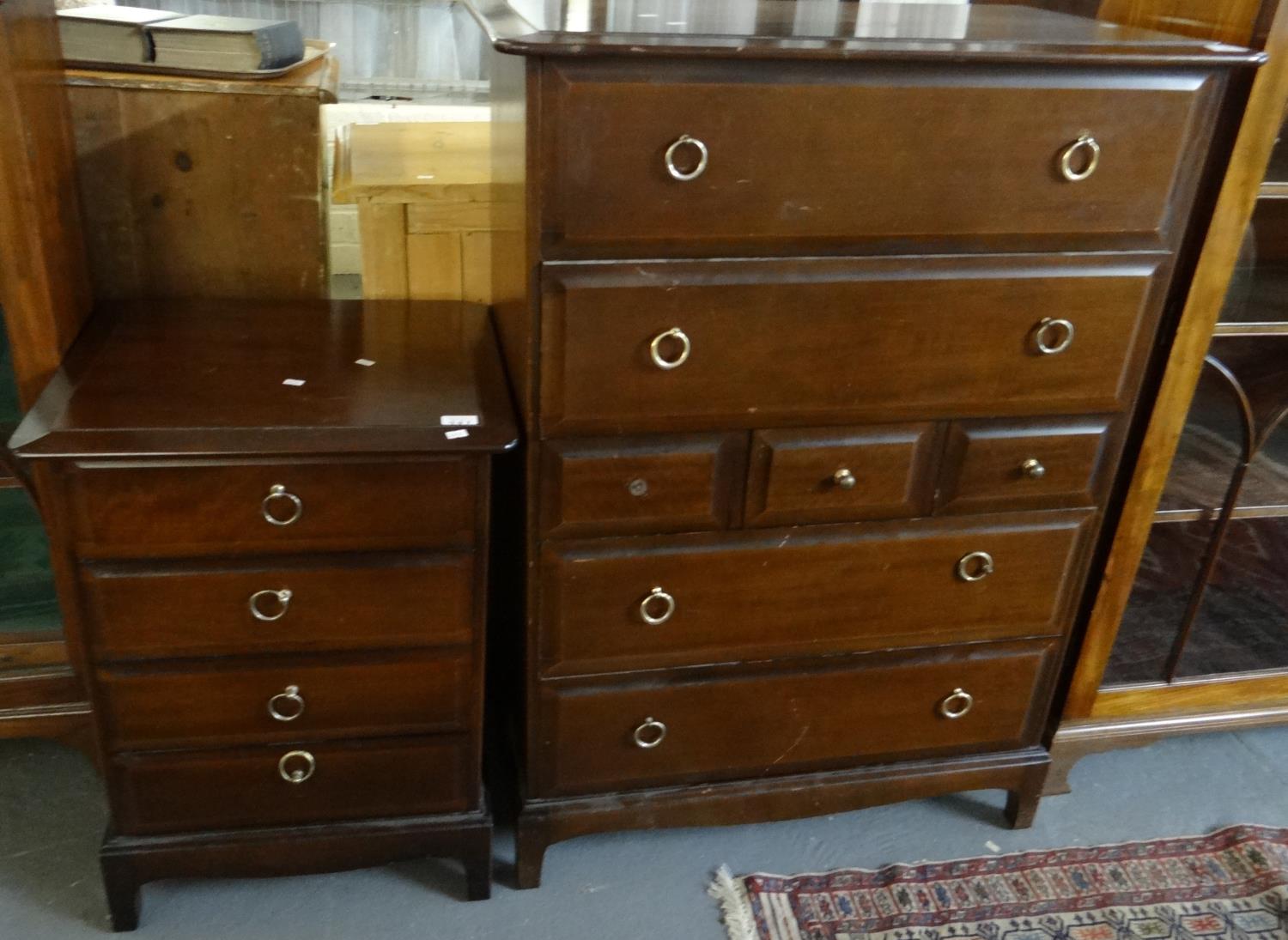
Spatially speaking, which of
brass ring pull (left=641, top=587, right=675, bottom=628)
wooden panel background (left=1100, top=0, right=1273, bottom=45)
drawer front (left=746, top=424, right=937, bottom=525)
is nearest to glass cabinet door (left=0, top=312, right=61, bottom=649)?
brass ring pull (left=641, top=587, right=675, bottom=628)

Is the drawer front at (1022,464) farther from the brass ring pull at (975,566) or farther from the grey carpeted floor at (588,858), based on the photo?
the grey carpeted floor at (588,858)

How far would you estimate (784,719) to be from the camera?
62.5 inches

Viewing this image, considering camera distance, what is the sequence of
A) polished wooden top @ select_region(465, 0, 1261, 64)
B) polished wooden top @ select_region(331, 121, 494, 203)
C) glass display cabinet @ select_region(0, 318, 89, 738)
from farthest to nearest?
polished wooden top @ select_region(331, 121, 494, 203) < glass display cabinet @ select_region(0, 318, 89, 738) < polished wooden top @ select_region(465, 0, 1261, 64)

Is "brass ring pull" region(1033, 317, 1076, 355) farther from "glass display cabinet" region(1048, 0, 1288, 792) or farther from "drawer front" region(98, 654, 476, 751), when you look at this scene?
"drawer front" region(98, 654, 476, 751)

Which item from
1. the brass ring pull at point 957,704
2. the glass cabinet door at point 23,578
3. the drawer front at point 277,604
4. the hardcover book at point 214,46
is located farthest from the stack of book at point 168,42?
the brass ring pull at point 957,704

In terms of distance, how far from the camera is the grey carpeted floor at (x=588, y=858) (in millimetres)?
1551

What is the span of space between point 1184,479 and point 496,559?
1.04 metres

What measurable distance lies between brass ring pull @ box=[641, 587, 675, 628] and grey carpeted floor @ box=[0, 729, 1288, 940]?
0.46m

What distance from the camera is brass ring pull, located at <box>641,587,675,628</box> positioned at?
1.43 metres

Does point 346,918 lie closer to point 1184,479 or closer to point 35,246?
point 35,246

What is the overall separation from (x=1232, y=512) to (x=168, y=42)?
169cm

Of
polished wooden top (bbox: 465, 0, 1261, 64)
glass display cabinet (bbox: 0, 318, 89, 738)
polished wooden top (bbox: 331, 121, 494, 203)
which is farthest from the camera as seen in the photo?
polished wooden top (bbox: 331, 121, 494, 203)

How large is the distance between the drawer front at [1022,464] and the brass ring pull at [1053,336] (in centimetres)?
11

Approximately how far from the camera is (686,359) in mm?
1279
